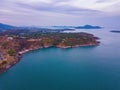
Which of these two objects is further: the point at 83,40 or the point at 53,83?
the point at 83,40

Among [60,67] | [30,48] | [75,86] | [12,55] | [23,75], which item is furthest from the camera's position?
[30,48]

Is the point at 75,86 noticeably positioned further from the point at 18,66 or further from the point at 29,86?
the point at 18,66

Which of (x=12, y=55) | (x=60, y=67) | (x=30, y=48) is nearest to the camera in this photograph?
(x=60, y=67)

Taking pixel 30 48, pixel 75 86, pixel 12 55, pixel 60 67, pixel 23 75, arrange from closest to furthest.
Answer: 1. pixel 75 86
2. pixel 23 75
3. pixel 60 67
4. pixel 12 55
5. pixel 30 48

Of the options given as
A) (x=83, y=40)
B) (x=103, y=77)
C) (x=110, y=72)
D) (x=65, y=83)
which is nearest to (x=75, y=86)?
(x=65, y=83)

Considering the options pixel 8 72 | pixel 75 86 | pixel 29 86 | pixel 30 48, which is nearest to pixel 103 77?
pixel 75 86

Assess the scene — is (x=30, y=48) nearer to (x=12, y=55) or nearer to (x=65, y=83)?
(x=12, y=55)

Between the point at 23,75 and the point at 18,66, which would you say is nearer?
the point at 23,75

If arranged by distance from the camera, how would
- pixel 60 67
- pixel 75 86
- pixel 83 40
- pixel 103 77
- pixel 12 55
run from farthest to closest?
1. pixel 83 40
2. pixel 12 55
3. pixel 60 67
4. pixel 103 77
5. pixel 75 86
